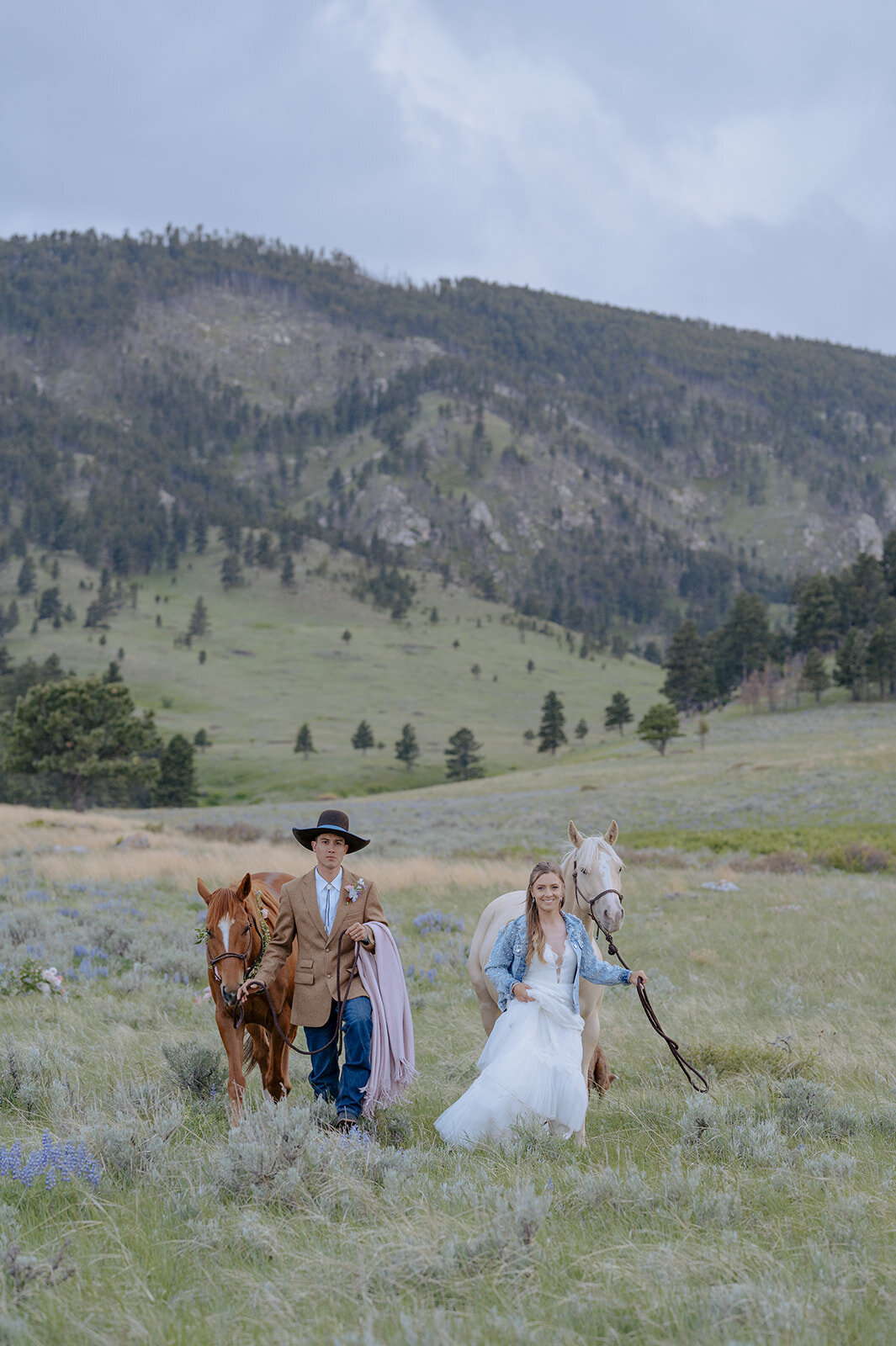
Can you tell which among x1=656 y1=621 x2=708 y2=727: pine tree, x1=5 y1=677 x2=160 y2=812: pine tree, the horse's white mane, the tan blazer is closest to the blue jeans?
the tan blazer

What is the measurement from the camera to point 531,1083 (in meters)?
5.34

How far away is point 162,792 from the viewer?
81.1 meters

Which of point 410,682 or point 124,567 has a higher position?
point 124,567

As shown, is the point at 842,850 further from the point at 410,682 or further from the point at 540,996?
the point at 410,682

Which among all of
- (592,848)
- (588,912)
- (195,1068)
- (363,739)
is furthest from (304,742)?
(592,848)

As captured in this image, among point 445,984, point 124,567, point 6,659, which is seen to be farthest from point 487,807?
point 124,567

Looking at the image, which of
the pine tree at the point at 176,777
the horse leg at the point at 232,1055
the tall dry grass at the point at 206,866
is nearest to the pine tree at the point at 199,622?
the pine tree at the point at 176,777

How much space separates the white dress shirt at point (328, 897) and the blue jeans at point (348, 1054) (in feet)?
1.86

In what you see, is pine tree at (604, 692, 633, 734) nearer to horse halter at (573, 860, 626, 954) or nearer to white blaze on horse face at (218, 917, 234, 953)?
horse halter at (573, 860, 626, 954)

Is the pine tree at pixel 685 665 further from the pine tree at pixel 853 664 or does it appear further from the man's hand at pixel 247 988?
the man's hand at pixel 247 988

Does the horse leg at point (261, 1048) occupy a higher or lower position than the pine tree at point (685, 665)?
lower

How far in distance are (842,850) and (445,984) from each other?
17.1 m

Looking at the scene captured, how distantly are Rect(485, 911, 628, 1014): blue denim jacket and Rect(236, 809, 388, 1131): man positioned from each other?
87cm

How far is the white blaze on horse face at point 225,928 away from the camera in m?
5.67
